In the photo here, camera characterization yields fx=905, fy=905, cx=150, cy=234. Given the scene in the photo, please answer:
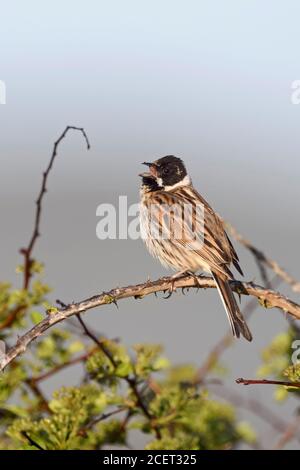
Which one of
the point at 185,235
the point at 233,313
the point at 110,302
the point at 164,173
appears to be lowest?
the point at 233,313

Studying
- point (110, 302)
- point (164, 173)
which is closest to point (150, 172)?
point (164, 173)

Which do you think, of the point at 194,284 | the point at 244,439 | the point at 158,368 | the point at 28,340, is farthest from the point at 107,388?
the point at 28,340

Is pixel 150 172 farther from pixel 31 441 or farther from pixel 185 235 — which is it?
pixel 31 441

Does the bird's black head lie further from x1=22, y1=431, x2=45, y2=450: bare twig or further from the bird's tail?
x1=22, y1=431, x2=45, y2=450: bare twig

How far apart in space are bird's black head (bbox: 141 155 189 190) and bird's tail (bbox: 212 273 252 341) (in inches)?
56.7

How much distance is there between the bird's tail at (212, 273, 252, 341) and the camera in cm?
596

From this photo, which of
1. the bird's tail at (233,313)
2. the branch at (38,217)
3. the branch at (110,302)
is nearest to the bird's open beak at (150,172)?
the bird's tail at (233,313)

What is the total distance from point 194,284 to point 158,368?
572mm

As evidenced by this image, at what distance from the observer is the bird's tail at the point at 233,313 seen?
5.96 metres

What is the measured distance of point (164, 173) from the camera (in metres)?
7.37

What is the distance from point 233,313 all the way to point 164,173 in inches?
68.1

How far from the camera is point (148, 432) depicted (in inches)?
219

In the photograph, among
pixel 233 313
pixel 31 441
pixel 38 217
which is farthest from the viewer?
pixel 233 313

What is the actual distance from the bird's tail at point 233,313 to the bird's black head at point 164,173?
4.73 ft
